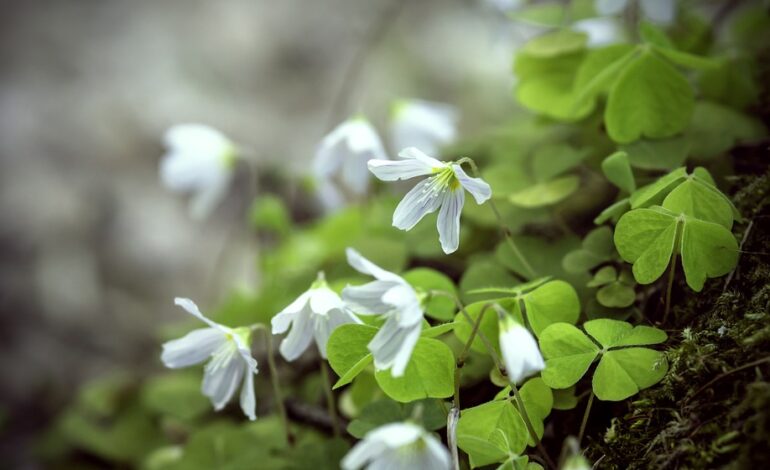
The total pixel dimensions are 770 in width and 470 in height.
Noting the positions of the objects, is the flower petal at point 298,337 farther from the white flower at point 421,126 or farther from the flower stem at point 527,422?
the white flower at point 421,126

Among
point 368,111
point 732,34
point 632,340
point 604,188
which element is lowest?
point 632,340

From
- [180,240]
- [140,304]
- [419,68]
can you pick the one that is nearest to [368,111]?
[419,68]

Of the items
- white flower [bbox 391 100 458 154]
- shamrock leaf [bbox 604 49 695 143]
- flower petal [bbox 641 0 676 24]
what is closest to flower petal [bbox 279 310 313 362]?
shamrock leaf [bbox 604 49 695 143]

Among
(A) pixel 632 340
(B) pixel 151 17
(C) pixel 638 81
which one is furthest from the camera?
(B) pixel 151 17

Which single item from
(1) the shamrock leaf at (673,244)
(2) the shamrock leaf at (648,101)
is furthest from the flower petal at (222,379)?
(2) the shamrock leaf at (648,101)

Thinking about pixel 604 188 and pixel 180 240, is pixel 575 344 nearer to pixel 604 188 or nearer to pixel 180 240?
pixel 604 188

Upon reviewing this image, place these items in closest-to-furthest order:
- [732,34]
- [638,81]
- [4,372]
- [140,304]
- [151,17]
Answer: [638,81], [732,34], [4,372], [140,304], [151,17]
